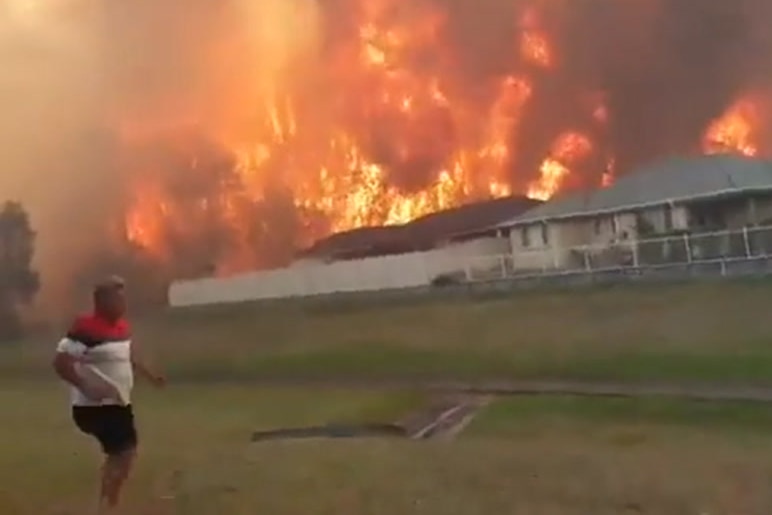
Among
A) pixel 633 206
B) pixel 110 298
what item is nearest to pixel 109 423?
pixel 110 298

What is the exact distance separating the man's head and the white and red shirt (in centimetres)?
8

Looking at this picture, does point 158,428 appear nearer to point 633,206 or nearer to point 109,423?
point 109,423

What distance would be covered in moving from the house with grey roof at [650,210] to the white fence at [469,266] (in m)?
0.22

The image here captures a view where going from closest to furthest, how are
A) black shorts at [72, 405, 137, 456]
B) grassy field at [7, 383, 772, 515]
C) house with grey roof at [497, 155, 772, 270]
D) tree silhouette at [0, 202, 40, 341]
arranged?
black shorts at [72, 405, 137, 456]
grassy field at [7, 383, 772, 515]
house with grey roof at [497, 155, 772, 270]
tree silhouette at [0, 202, 40, 341]

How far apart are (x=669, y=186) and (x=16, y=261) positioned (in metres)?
22.9

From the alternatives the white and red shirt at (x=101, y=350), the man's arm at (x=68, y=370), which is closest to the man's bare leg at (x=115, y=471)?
the white and red shirt at (x=101, y=350)

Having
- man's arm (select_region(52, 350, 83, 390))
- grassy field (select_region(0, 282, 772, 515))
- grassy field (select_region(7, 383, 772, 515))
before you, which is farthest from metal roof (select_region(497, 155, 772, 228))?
man's arm (select_region(52, 350, 83, 390))

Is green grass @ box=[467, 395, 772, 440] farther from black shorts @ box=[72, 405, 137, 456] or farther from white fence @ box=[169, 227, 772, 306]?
black shorts @ box=[72, 405, 137, 456]

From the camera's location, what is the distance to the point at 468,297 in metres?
36.1

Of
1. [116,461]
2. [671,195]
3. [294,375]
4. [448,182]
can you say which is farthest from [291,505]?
[448,182]

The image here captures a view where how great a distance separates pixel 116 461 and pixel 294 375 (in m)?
21.1

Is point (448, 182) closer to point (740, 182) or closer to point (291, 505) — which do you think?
point (740, 182)

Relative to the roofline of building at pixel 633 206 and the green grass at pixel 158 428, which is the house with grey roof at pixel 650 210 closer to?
the roofline of building at pixel 633 206

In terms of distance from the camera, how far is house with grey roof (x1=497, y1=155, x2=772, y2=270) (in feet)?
132
